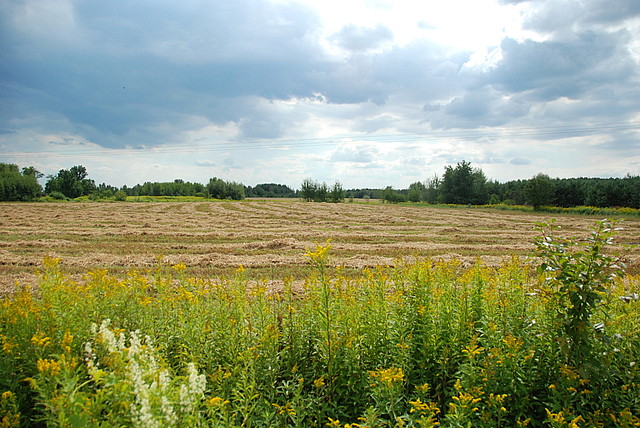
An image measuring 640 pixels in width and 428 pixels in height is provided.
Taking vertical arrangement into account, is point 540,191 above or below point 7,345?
above

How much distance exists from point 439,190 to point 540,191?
29.6 m

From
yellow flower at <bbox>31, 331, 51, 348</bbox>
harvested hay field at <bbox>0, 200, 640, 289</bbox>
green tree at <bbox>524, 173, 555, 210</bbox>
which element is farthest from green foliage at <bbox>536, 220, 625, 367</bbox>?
green tree at <bbox>524, 173, 555, 210</bbox>

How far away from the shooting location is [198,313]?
4.18 meters

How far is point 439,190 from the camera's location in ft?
291

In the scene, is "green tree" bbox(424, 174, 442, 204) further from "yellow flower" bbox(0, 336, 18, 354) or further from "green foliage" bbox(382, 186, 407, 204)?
"yellow flower" bbox(0, 336, 18, 354)

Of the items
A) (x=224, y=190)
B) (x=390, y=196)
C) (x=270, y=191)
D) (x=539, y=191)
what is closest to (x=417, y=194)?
(x=390, y=196)

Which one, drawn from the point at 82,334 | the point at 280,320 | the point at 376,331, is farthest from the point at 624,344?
the point at 82,334

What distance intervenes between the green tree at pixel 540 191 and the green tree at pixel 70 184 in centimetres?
11335

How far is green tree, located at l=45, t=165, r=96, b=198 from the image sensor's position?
99500 mm

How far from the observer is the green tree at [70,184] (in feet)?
326

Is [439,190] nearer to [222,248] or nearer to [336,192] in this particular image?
[336,192]

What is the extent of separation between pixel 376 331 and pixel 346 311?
50 centimetres

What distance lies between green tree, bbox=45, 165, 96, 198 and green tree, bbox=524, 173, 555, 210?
11335 cm

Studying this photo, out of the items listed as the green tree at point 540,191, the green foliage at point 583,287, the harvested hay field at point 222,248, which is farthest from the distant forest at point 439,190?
the green foliage at point 583,287
